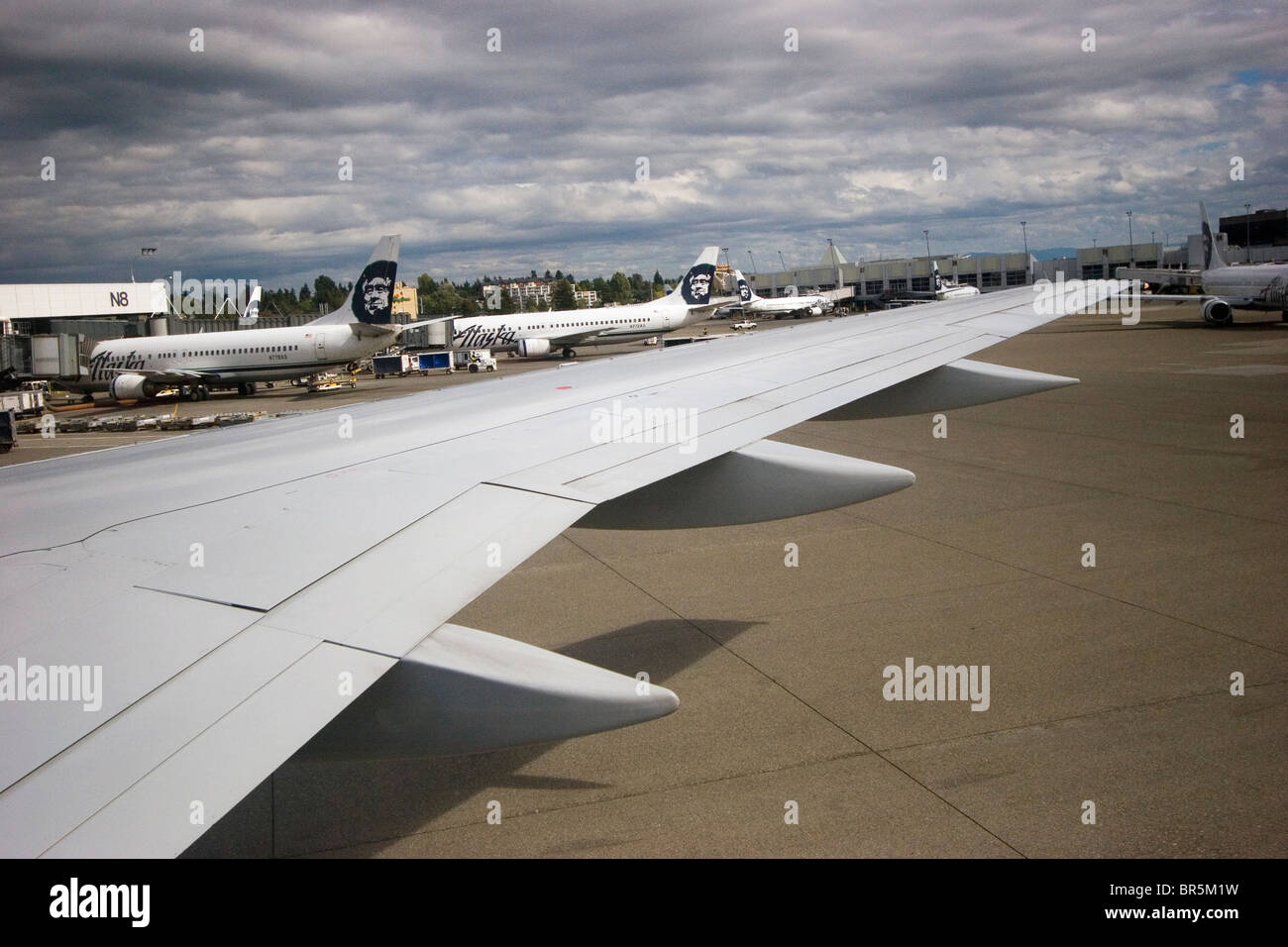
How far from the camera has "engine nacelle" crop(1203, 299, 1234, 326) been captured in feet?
147

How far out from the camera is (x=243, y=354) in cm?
4269

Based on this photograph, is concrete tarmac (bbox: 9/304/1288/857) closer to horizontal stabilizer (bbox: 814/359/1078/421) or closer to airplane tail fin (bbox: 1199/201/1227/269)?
horizontal stabilizer (bbox: 814/359/1078/421)

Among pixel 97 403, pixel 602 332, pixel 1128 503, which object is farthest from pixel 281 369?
pixel 1128 503

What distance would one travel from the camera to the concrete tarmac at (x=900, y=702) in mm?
5105

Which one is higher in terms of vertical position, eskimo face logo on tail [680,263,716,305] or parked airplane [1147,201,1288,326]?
eskimo face logo on tail [680,263,716,305]

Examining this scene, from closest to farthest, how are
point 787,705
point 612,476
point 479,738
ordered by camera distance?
1. point 479,738
2. point 612,476
3. point 787,705

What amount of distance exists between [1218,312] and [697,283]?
96.4 feet

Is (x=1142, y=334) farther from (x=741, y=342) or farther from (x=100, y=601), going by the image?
(x=100, y=601)

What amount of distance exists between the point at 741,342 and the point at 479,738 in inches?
219

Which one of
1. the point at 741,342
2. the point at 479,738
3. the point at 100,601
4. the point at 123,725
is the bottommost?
the point at 479,738

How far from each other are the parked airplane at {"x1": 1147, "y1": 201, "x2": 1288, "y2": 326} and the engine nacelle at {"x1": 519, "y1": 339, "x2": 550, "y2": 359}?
3303cm


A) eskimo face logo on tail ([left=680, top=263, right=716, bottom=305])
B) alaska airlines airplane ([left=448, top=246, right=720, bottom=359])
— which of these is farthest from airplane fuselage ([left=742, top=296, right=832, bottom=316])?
alaska airlines airplane ([left=448, top=246, right=720, bottom=359])

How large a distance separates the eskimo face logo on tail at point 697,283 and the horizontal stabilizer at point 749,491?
2242 inches
